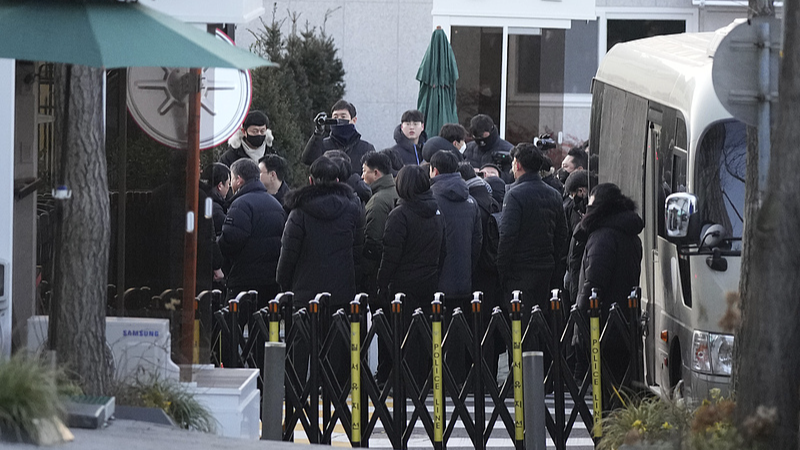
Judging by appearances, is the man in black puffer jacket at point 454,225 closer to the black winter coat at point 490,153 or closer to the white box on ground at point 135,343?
the black winter coat at point 490,153

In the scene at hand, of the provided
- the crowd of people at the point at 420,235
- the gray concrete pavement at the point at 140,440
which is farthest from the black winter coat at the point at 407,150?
the gray concrete pavement at the point at 140,440

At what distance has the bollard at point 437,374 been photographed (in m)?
9.06

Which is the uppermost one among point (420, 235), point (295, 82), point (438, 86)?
point (295, 82)

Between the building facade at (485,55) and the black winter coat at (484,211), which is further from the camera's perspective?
the building facade at (485,55)


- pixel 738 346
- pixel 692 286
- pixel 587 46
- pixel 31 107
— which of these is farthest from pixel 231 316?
pixel 587 46

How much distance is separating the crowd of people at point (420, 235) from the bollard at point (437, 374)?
1099 millimetres

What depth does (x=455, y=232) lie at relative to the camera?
11.6 m

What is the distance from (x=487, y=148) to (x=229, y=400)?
7256 millimetres

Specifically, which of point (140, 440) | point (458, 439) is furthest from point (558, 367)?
point (140, 440)

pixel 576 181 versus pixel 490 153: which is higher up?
pixel 490 153

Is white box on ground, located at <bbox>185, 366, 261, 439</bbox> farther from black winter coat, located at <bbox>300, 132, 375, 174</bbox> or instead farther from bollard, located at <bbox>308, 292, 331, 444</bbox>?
black winter coat, located at <bbox>300, 132, 375, 174</bbox>

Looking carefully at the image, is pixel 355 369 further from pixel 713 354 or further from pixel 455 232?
pixel 455 232

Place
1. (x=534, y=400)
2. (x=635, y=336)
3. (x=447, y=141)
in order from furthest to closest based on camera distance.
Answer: (x=447, y=141) → (x=635, y=336) → (x=534, y=400)

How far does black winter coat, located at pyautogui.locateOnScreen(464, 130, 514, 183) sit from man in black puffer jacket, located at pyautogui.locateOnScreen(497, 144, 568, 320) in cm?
274
